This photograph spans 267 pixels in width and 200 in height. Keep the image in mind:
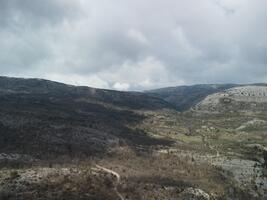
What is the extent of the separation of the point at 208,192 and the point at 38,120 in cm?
8453

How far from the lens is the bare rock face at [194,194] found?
13670 centimetres

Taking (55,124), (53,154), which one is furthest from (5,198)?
(55,124)

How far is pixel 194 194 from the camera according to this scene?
456 ft

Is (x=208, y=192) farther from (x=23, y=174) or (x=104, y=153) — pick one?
(x=23, y=174)

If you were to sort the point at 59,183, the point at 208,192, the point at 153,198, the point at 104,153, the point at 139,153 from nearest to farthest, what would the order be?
the point at 59,183 → the point at 153,198 → the point at 208,192 → the point at 104,153 → the point at 139,153

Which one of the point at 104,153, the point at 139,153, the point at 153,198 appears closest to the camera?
the point at 153,198

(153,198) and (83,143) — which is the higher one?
(83,143)

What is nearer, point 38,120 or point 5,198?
point 5,198

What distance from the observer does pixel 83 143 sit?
18075 centimetres

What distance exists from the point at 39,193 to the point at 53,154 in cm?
4542

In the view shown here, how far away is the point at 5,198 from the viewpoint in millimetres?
105375

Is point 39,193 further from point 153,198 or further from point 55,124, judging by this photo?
point 55,124

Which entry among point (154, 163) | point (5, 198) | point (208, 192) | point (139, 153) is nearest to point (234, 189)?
point (208, 192)

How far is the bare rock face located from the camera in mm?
136700
